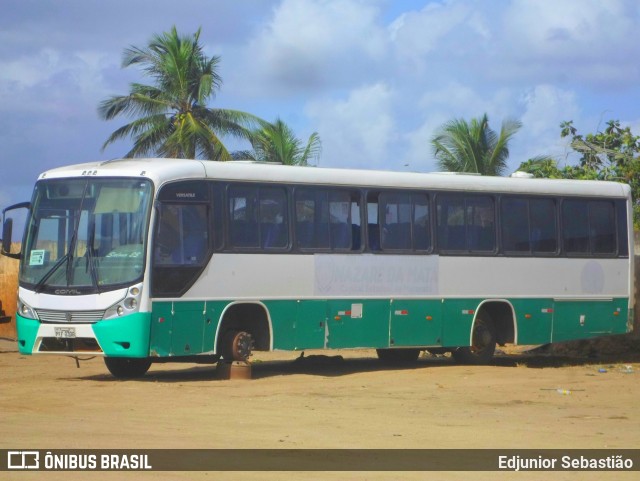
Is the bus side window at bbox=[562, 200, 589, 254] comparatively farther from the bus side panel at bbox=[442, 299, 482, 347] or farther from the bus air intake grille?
the bus air intake grille

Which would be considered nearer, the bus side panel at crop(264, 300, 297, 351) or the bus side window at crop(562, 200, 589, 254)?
the bus side panel at crop(264, 300, 297, 351)

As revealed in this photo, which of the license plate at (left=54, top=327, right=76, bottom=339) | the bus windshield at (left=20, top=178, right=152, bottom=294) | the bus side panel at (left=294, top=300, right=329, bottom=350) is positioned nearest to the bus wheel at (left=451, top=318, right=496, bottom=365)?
the bus side panel at (left=294, top=300, right=329, bottom=350)

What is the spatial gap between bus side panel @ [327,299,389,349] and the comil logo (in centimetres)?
963

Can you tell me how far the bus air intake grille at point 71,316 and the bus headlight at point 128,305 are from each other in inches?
6.0

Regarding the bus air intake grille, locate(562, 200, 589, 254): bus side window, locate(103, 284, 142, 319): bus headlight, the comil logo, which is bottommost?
the comil logo

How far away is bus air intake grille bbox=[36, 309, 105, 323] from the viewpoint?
17031mm

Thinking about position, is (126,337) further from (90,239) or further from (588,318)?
(588,318)

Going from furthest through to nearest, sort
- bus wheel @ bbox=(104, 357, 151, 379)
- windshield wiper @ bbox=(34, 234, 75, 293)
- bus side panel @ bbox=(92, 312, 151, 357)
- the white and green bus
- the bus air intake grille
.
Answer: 1. bus wheel @ bbox=(104, 357, 151, 379)
2. windshield wiper @ bbox=(34, 234, 75, 293)
3. the white and green bus
4. the bus air intake grille
5. bus side panel @ bbox=(92, 312, 151, 357)

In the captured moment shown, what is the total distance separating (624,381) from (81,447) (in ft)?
35.6

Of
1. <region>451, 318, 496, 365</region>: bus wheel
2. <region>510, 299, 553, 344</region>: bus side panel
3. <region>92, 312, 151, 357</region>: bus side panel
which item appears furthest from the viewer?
<region>510, 299, 553, 344</region>: bus side panel

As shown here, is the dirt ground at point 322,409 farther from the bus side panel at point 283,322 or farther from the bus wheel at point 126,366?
the bus side panel at point 283,322

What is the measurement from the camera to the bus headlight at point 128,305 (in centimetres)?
1697

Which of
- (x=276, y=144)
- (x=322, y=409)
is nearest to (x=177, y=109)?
(x=276, y=144)

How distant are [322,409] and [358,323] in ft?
17.2
